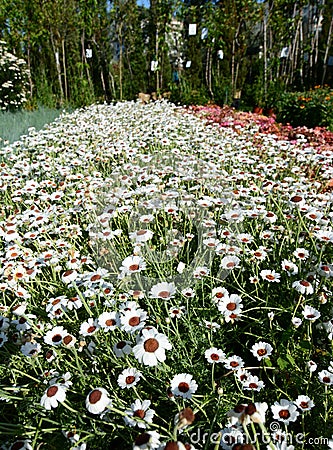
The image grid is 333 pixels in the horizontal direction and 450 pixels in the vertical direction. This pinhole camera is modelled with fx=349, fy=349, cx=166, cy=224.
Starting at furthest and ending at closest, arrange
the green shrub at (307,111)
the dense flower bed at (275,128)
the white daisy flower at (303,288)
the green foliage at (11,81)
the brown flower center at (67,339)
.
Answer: the green foliage at (11,81) → the green shrub at (307,111) → the dense flower bed at (275,128) → the white daisy flower at (303,288) → the brown flower center at (67,339)

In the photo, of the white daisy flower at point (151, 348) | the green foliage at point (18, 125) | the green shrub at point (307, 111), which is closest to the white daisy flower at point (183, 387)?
the white daisy flower at point (151, 348)

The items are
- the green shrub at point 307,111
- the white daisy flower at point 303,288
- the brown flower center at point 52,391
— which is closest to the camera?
the brown flower center at point 52,391

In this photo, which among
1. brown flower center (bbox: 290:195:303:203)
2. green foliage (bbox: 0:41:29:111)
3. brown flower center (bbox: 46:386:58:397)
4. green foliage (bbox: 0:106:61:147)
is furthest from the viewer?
green foliage (bbox: 0:41:29:111)

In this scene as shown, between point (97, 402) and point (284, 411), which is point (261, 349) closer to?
point (284, 411)

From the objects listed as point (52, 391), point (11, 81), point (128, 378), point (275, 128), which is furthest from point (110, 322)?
point (11, 81)

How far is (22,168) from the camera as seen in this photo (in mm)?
3494

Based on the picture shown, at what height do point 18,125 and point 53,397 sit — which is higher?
point 18,125

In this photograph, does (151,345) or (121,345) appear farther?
→ (121,345)

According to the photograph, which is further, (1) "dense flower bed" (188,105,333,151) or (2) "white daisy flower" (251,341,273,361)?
(1) "dense flower bed" (188,105,333,151)

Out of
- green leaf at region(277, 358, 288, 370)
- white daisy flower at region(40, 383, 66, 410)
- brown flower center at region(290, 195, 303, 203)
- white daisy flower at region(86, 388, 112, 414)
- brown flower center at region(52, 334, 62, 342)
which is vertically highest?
brown flower center at region(290, 195, 303, 203)

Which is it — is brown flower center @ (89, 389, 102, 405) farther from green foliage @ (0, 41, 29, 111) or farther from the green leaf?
green foliage @ (0, 41, 29, 111)

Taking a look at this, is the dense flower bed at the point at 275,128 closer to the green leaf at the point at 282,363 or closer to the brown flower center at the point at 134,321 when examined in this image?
the green leaf at the point at 282,363

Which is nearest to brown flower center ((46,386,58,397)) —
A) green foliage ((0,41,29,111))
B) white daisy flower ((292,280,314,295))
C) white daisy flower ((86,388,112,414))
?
white daisy flower ((86,388,112,414))

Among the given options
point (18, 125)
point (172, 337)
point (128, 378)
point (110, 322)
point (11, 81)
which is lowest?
point (172, 337)
